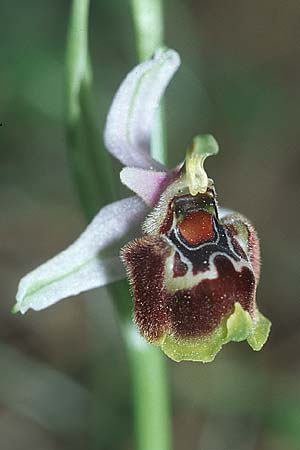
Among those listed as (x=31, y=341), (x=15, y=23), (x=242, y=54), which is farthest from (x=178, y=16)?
(x=31, y=341)

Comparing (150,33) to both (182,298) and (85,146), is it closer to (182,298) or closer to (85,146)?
(85,146)

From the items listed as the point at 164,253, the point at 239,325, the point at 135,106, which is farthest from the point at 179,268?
the point at 135,106

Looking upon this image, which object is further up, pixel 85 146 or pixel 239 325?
pixel 85 146

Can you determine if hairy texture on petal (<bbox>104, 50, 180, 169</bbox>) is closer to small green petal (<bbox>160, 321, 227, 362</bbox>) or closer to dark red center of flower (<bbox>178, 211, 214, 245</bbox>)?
dark red center of flower (<bbox>178, 211, 214, 245</bbox>)

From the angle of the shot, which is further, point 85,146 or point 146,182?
point 85,146

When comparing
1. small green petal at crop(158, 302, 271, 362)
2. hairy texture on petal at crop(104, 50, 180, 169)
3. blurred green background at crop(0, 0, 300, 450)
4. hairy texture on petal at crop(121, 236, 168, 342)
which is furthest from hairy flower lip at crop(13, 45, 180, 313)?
blurred green background at crop(0, 0, 300, 450)

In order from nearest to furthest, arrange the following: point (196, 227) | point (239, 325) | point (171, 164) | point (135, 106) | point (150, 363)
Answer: point (239, 325) → point (196, 227) → point (135, 106) → point (150, 363) → point (171, 164)

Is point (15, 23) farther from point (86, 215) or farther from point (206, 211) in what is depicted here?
point (206, 211)

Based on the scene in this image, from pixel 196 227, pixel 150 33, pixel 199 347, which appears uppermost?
pixel 150 33
